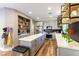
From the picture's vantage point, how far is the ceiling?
1.10 metres

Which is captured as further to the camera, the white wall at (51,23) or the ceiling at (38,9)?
the white wall at (51,23)

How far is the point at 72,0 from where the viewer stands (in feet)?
3.54

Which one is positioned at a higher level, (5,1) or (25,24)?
(5,1)

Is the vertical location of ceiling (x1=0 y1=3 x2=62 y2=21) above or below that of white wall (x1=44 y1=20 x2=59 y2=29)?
above

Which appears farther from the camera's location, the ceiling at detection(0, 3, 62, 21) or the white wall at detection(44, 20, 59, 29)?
the white wall at detection(44, 20, 59, 29)

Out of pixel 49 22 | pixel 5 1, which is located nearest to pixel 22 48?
pixel 49 22

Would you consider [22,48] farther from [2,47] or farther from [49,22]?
[49,22]

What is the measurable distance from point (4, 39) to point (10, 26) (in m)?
0.17

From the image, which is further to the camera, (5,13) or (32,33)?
(32,33)

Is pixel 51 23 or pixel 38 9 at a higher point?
pixel 38 9

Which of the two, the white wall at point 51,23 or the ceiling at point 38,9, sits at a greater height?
the ceiling at point 38,9

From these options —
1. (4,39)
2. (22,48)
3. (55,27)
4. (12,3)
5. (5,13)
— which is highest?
(12,3)

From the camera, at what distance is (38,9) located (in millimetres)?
1179

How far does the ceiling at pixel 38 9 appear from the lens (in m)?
1.10
